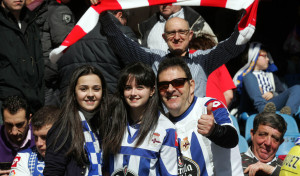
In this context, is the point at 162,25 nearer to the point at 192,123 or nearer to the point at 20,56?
the point at 20,56

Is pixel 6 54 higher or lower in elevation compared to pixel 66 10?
lower

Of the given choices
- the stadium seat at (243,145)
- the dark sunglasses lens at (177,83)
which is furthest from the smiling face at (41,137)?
the stadium seat at (243,145)

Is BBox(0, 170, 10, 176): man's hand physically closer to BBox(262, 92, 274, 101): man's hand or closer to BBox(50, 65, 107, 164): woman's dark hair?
BBox(50, 65, 107, 164): woman's dark hair

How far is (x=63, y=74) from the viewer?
5.27 metres

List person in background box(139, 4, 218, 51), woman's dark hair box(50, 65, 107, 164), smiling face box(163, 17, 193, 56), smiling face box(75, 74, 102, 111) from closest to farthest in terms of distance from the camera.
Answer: woman's dark hair box(50, 65, 107, 164), smiling face box(75, 74, 102, 111), smiling face box(163, 17, 193, 56), person in background box(139, 4, 218, 51)

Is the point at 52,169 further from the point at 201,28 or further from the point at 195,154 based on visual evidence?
the point at 201,28

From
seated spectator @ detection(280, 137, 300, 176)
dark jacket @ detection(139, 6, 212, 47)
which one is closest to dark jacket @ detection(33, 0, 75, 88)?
dark jacket @ detection(139, 6, 212, 47)

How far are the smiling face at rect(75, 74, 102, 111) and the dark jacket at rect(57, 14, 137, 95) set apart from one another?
1042mm

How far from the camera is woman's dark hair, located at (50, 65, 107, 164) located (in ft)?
12.1

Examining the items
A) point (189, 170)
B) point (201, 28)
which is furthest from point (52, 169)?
point (201, 28)

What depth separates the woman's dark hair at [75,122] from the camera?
368 cm

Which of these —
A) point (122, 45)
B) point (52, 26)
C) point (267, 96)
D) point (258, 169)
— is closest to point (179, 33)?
point (122, 45)

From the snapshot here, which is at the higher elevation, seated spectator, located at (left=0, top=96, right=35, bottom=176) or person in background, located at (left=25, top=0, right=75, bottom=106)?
person in background, located at (left=25, top=0, right=75, bottom=106)

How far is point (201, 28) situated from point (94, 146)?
8.51 feet
